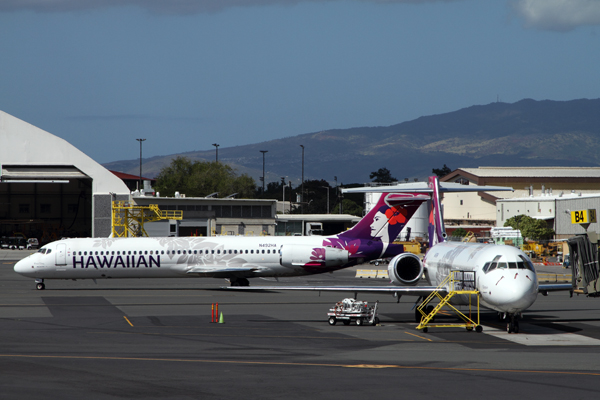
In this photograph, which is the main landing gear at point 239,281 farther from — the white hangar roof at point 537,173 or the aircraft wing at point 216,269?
the white hangar roof at point 537,173

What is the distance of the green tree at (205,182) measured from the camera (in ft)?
525

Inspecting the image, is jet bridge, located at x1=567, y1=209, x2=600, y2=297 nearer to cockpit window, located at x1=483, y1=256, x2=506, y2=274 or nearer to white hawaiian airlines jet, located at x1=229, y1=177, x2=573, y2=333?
white hawaiian airlines jet, located at x1=229, y1=177, x2=573, y2=333

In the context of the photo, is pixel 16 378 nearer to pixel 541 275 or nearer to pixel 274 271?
pixel 274 271

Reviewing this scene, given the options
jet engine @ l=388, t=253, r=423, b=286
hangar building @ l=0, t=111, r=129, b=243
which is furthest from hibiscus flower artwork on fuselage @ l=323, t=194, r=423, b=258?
hangar building @ l=0, t=111, r=129, b=243

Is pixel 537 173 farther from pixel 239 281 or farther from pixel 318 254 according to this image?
pixel 239 281

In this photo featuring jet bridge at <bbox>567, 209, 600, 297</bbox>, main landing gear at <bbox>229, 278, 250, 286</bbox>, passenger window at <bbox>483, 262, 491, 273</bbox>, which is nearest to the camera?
passenger window at <bbox>483, 262, 491, 273</bbox>

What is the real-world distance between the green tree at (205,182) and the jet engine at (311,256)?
112087 mm

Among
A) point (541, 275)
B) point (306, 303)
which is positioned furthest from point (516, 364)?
point (541, 275)

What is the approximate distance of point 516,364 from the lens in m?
18.6

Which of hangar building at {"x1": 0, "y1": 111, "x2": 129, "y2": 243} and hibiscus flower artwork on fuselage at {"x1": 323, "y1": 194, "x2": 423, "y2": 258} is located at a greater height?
hangar building at {"x1": 0, "y1": 111, "x2": 129, "y2": 243}

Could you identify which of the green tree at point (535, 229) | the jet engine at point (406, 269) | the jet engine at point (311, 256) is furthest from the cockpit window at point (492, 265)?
the green tree at point (535, 229)

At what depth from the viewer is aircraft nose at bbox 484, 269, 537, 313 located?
2295cm

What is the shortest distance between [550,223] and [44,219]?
8300 centimetres

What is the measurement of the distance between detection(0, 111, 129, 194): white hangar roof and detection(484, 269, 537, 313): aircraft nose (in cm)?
6513
